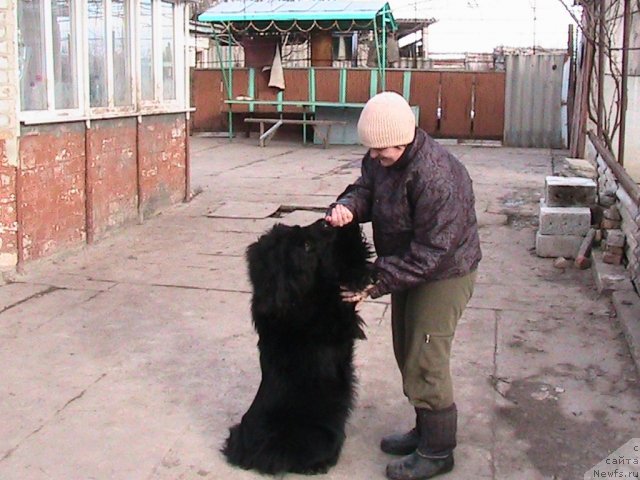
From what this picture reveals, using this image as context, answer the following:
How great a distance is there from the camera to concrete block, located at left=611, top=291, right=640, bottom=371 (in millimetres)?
4535

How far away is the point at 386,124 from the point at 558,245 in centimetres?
450

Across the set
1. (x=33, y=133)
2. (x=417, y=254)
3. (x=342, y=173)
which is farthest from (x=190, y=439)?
(x=342, y=173)

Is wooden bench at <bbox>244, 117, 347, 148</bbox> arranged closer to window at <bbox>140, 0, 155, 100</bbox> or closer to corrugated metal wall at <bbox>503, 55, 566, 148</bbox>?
corrugated metal wall at <bbox>503, 55, 566, 148</bbox>

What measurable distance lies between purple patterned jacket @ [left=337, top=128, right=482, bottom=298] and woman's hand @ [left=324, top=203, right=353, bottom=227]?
7 cm

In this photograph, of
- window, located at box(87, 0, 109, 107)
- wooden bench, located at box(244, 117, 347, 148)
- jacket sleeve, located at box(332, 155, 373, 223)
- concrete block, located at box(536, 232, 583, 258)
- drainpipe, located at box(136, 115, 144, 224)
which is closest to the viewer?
jacket sleeve, located at box(332, 155, 373, 223)

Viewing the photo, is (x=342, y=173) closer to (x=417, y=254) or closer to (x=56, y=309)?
(x=56, y=309)

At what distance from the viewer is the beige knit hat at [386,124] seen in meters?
2.81

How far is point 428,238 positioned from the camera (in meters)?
2.83

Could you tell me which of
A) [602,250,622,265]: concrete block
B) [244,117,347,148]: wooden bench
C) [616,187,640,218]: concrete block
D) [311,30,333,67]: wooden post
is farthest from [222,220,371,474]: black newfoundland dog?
[311,30,333,67]: wooden post

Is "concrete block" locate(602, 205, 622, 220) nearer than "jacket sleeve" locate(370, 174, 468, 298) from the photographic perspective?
No

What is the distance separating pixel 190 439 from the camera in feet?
11.7

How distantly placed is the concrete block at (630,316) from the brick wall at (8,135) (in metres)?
4.52

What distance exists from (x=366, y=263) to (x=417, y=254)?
0.86 feet

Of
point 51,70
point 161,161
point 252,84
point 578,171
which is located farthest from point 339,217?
point 252,84
